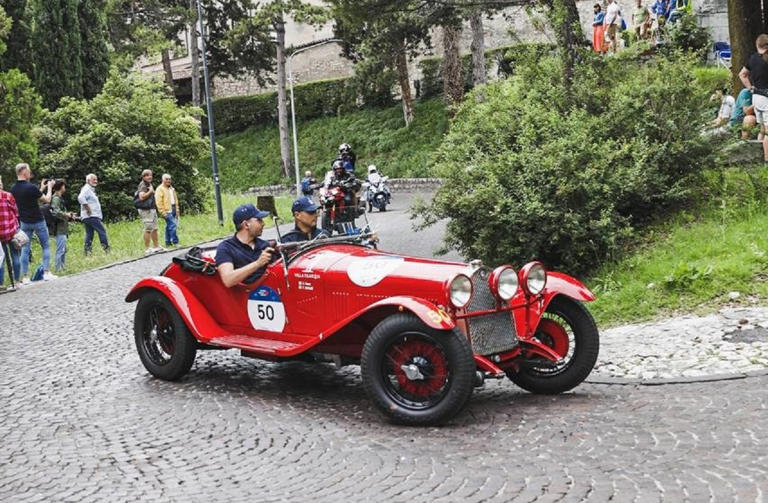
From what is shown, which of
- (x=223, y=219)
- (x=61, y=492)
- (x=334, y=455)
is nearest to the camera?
(x=61, y=492)

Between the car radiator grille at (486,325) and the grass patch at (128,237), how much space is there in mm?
12122

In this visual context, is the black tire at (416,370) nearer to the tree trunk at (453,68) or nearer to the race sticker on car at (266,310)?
the race sticker on car at (266,310)

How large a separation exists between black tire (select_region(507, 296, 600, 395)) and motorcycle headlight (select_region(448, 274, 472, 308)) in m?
1.02

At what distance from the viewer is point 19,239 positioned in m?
15.2

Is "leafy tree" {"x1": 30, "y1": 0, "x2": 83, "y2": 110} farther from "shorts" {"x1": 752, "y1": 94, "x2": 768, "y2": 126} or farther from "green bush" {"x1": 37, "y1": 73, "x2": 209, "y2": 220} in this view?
"shorts" {"x1": 752, "y1": 94, "x2": 768, "y2": 126}

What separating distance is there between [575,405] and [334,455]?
198cm

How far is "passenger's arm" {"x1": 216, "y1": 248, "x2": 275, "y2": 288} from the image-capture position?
7.67 meters

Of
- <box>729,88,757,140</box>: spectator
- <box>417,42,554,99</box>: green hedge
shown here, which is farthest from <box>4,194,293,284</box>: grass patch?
<box>417,42,554,99</box>: green hedge

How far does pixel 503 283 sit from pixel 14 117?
17427 mm

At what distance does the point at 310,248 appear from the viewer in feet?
25.5

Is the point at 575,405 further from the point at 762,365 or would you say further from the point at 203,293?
the point at 203,293

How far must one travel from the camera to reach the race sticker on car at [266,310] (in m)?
7.68

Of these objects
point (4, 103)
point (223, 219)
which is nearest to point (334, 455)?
point (4, 103)

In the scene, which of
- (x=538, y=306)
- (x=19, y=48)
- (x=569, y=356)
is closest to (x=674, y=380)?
(x=569, y=356)
